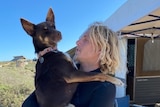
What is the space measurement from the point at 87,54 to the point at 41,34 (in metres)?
0.40

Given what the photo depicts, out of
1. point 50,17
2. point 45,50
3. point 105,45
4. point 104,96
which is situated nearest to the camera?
point 104,96

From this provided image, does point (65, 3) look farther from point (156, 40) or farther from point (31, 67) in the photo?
point (156, 40)

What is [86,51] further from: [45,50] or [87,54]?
[45,50]

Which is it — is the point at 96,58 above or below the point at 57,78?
above

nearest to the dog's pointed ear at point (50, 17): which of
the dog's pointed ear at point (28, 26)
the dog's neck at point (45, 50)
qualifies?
the dog's pointed ear at point (28, 26)

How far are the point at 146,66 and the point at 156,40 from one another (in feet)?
2.28

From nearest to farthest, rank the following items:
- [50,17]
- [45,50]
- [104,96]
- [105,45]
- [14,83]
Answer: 1. [104,96]
2. [105,45]
3. [45,50]
4. [50,17]
5. [14,83]

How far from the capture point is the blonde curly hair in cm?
194

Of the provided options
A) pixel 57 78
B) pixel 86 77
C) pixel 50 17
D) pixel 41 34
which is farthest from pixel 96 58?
pixel 50 17

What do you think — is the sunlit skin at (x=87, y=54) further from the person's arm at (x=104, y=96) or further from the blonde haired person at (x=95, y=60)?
the person's arm at (x=104, y=96)

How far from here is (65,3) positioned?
720 centimetres

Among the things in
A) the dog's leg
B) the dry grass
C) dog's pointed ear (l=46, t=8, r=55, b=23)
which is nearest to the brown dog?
the dog's leg

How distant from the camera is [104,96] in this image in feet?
5.85

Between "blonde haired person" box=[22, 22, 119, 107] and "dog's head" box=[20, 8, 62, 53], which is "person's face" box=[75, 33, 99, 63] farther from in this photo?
"dog's head" box=[20, 8, 62, 53]
